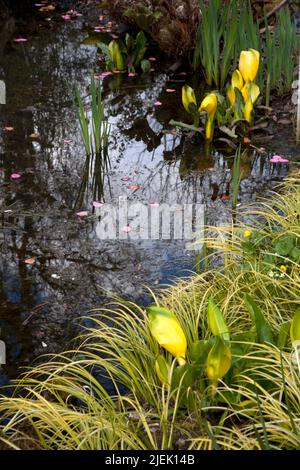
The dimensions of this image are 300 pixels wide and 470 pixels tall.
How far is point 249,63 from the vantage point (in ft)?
14.5

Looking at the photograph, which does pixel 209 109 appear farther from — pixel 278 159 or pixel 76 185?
pixel 76 185

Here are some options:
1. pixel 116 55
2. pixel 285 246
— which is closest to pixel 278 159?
pixel 285 246

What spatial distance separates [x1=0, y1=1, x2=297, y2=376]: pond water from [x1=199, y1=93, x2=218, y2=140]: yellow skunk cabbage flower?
150 millimetres

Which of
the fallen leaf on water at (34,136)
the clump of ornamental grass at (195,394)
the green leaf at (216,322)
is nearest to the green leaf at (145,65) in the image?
the fallen leaf on water at (34,136)

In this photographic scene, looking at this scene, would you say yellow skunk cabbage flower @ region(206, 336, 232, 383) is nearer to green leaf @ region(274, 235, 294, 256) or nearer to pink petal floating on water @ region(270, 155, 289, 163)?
green leaf @ region(274, 235, 294, 256)

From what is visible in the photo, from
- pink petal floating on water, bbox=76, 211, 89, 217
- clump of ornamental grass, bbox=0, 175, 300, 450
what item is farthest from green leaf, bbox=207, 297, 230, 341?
pink petal floating on water, bbox=76, 211, 89, 217

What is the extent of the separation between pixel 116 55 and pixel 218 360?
4652 millimetres

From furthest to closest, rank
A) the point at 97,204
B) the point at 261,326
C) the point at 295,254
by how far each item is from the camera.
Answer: the point at 97,204 → the point at 295,254 → the point at 261,326

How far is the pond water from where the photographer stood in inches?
127

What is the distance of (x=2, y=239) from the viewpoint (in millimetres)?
3697
